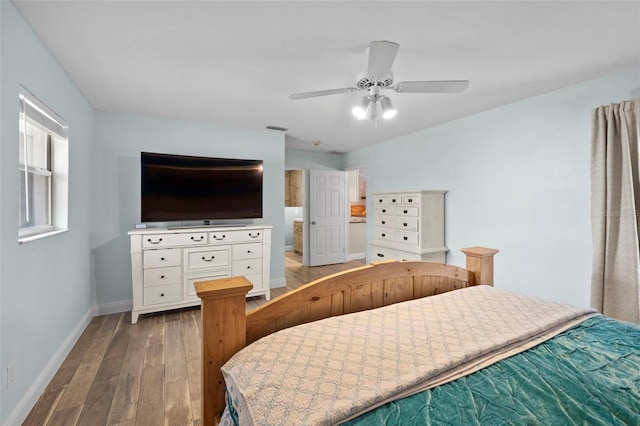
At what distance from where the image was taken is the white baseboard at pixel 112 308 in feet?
10.4

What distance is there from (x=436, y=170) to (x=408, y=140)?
0.70 m

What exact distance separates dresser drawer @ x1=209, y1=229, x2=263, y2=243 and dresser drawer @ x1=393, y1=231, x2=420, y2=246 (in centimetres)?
181

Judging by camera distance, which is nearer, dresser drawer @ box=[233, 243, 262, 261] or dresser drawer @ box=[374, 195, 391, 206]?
dresser drawer @ box=[233, 243, 262, 261]

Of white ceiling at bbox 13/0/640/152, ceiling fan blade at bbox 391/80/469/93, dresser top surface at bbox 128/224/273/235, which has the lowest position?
dresser top surface at bbox 128/224/273/235

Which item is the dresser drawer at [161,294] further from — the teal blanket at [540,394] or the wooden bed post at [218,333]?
the teal blanket at [540,394]

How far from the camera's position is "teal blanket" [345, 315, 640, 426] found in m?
0.81

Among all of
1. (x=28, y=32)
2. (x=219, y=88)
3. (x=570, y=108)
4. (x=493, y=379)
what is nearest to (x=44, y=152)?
(x=28, y=32)

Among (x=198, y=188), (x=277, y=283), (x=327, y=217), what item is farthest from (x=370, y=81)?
(x=327, y=217)

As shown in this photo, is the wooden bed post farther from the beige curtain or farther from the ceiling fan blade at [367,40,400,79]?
the beige curtain

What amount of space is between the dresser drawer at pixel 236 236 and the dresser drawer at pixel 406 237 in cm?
181

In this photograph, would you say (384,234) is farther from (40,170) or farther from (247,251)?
(40,170)

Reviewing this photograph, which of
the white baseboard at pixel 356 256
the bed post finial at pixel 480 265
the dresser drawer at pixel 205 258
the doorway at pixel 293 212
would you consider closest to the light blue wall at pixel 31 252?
the dresser drawer at pixel 205 258

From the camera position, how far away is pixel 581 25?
5.59 feet

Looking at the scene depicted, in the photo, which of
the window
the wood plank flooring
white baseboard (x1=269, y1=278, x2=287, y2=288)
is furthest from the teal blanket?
white baseboard (x1=269, y1=278, x2=287, y2=288)
